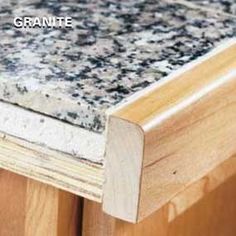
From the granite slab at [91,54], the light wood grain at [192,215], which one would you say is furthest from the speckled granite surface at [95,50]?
the light wood grain at [192,215]

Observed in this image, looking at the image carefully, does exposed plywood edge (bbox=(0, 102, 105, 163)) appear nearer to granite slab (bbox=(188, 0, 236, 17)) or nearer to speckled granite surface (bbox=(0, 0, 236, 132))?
speckled granite surface (bbox=(0, 0, 236, 132))

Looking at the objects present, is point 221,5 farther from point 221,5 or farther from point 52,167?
point 52,167

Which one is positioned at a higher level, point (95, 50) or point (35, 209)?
point (95, 50)

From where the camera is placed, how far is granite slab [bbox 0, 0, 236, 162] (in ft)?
2.52

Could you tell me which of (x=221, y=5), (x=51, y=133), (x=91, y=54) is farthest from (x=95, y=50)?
(x=221, y=5)

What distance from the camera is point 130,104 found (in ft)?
2.47

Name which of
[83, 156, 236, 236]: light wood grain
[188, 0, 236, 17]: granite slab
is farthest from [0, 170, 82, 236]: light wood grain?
[188, 0, 236, 17]: granite slab

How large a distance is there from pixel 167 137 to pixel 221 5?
340mm

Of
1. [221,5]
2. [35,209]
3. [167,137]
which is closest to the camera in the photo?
[167,137]

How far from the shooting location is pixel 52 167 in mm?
787

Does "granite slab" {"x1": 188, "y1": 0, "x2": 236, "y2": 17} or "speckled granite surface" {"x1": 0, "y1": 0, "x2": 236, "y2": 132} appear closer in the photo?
"speckled granite surface" {"x1": 0, "y1": 0, "x2": 236, "y2": 132}

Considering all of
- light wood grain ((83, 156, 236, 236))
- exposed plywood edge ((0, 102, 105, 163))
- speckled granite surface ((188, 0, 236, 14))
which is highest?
speckled granite surface ((188, 0, 236, 14))

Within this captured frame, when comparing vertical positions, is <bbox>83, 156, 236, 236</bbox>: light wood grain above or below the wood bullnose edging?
below

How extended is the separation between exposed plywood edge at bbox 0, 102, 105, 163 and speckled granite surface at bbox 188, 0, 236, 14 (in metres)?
0.32
